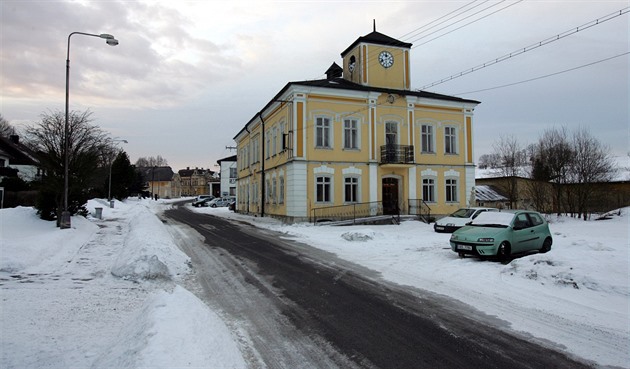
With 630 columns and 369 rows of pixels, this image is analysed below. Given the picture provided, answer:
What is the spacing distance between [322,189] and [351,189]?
210cm

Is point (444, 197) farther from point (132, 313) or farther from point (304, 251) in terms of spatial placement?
point (132, 313)

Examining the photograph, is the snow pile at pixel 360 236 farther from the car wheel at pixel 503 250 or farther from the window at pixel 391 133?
the window at pixel 391 133

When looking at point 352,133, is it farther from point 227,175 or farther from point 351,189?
point 227,175

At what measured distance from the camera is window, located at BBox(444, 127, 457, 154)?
100 feet

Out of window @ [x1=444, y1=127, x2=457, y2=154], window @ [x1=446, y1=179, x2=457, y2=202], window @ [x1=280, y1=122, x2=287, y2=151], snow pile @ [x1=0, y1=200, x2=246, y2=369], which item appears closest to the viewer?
snow pile @ [x1=0, y1=200, x2=246, y2=369]

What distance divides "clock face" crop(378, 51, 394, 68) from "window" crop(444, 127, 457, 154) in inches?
259

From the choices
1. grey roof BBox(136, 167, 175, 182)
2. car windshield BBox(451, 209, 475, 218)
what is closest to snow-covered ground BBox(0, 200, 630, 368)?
car windshield BBox(451, 209, 475, 218)

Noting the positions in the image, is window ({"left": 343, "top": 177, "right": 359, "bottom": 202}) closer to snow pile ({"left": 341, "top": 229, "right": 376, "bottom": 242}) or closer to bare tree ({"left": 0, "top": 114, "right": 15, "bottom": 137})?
snow pile ({"left": 341, "top": 229, "right": 376, "bottom": 242})

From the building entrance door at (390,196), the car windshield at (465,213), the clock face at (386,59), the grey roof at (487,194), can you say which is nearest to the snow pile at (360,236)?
the car windshield at (465,213)

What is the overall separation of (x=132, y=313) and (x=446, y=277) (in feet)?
22.7

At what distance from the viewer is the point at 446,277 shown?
9.60 meters

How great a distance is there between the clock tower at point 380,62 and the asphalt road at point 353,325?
2219 cm

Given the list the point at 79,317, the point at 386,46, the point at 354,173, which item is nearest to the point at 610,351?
the point at 79,317

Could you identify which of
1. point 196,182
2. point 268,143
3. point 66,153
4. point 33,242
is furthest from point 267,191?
point 196,182
